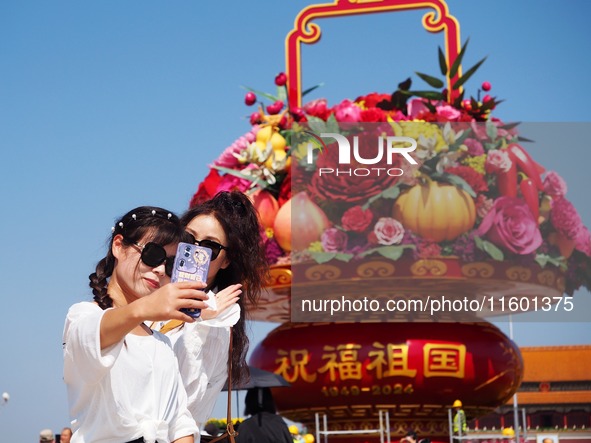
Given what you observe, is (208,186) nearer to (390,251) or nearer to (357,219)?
(357,219)

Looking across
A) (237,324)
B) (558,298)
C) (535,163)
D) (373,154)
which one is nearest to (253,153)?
(373,154)

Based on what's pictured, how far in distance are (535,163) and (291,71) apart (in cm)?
298

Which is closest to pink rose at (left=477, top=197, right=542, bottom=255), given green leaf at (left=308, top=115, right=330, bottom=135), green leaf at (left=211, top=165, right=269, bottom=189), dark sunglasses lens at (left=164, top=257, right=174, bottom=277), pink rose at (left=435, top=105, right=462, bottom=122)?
pink rose at (left=435, top=105, right=462, bottom=122)

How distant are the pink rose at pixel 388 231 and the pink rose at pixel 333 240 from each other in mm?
349

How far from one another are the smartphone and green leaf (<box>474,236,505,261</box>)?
→ 6.98 metres

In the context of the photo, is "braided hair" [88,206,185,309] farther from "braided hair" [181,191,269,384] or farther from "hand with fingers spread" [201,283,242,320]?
"braided hair" [181,191,269,384]

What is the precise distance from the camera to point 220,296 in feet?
8.61

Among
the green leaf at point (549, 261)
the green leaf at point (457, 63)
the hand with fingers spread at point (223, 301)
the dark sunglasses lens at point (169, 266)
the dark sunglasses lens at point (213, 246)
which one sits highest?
the green leaf at point (457, 63)

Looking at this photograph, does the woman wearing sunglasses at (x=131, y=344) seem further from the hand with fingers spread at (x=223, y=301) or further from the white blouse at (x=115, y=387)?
the hand with fingers spread at (x=223, y=301)

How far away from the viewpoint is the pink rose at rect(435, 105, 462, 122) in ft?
29.4

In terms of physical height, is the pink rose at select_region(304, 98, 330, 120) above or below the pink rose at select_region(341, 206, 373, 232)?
above

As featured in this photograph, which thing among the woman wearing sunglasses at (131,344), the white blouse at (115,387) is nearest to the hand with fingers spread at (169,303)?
the woman wearing sunglasses at (131,344)

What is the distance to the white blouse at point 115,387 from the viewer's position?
81.6 inches

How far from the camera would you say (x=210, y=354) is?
8.92ft
